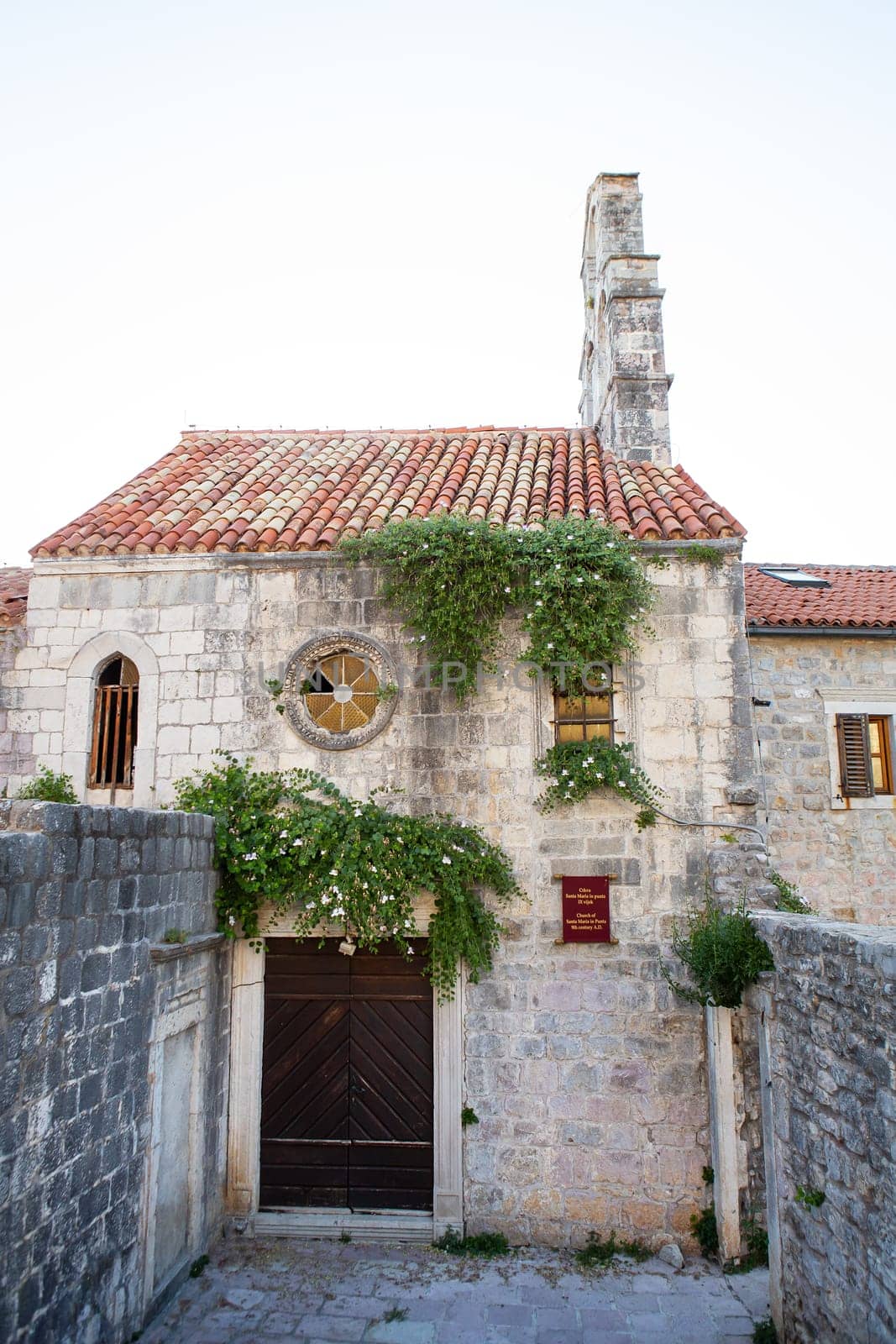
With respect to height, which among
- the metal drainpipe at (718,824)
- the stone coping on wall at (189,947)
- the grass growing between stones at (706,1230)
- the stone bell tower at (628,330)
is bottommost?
the grass growing between stones at (706,1230)

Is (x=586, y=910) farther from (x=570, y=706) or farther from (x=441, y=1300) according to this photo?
(x=441, y=1300)

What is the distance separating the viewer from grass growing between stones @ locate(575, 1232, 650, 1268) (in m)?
6.69

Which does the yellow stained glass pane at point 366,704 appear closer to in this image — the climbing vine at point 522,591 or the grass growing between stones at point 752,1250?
the climbing vine at point 522,591

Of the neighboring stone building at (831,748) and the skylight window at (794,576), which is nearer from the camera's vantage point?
the neighboring stone building at (831,748)

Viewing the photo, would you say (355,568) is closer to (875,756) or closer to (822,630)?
(822,630)

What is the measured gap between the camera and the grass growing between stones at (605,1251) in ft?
21.9

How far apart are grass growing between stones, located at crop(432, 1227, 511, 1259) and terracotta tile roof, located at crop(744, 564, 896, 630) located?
7.18 meters

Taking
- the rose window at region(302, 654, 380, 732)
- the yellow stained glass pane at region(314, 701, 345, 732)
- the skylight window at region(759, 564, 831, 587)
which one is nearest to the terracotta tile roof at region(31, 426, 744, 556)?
the rose window at region(302, 654, 380, 732)

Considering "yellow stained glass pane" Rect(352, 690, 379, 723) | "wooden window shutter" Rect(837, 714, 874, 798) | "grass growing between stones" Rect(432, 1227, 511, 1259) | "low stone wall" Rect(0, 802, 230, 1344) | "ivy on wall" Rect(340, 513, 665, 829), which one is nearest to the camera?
"low stone wall" Rect(0, 802, 230, 1344)

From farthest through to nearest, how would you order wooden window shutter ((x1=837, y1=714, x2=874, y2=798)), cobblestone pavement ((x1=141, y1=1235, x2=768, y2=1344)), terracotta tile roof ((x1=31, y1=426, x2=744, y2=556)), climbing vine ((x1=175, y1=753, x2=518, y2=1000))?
wooden window shutter ((x1=837, y1=714, x2=874, y2=798))
terracotta tile roof ((x1=31, y1=426, x2=744, y2=556))
climbing vine ((x1=175, y1=753, x2=518, y2=1000))
cobblestone pavement ((x1=141, y1=1235, x2=768, y2=1344))

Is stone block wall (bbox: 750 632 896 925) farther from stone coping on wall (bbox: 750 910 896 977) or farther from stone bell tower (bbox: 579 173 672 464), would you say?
stone coping on wall (bbox: 750 910 896 977)

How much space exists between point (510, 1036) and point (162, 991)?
293 centimetres

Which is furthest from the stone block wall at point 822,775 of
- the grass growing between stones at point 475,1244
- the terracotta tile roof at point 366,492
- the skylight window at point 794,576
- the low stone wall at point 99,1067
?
the low stone wall at point 99,1067

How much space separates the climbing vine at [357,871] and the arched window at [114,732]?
85cm
